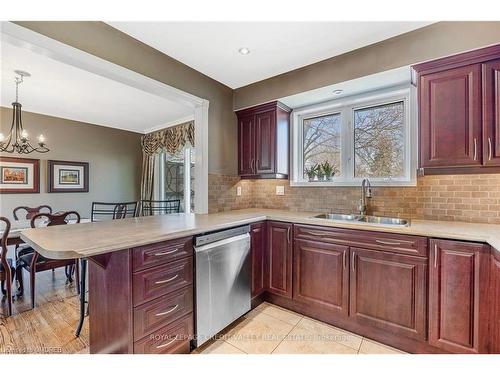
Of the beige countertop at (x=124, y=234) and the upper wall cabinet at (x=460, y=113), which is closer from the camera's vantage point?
the beige countertop at (x=124, y=234)

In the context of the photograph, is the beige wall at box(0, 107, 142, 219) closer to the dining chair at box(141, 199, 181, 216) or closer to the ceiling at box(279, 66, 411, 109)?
the dining chair at box(141, 199, 181, 216)

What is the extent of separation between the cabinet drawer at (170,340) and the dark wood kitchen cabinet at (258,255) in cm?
79

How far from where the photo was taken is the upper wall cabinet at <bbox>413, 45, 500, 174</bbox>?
163cm

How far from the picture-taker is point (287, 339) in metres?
1.89

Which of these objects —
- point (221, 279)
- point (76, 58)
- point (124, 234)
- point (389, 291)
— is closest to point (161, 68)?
point (76, 58)

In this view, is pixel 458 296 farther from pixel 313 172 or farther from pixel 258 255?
pixel 313 172

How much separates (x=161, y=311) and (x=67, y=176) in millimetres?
4169

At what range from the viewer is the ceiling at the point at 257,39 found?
1814mm

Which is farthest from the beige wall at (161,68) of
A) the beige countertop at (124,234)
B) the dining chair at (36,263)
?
the dining chair at (36,263)

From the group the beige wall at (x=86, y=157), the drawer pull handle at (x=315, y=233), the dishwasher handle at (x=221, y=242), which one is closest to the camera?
the dishwasher handle at (x=221, y=242)

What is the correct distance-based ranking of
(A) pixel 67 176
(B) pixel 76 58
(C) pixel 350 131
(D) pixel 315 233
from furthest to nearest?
(A) pixel 67 176 → (C) pixel 350 131 → (D) pixel 315 233 → (B) pixel 76 58

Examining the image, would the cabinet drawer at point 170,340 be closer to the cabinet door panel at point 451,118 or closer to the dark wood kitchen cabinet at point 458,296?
the dark wood kitchen cabinet at point 458,296

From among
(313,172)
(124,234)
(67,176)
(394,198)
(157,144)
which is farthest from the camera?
(157,144)

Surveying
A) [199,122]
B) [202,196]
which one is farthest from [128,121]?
[202,196]
